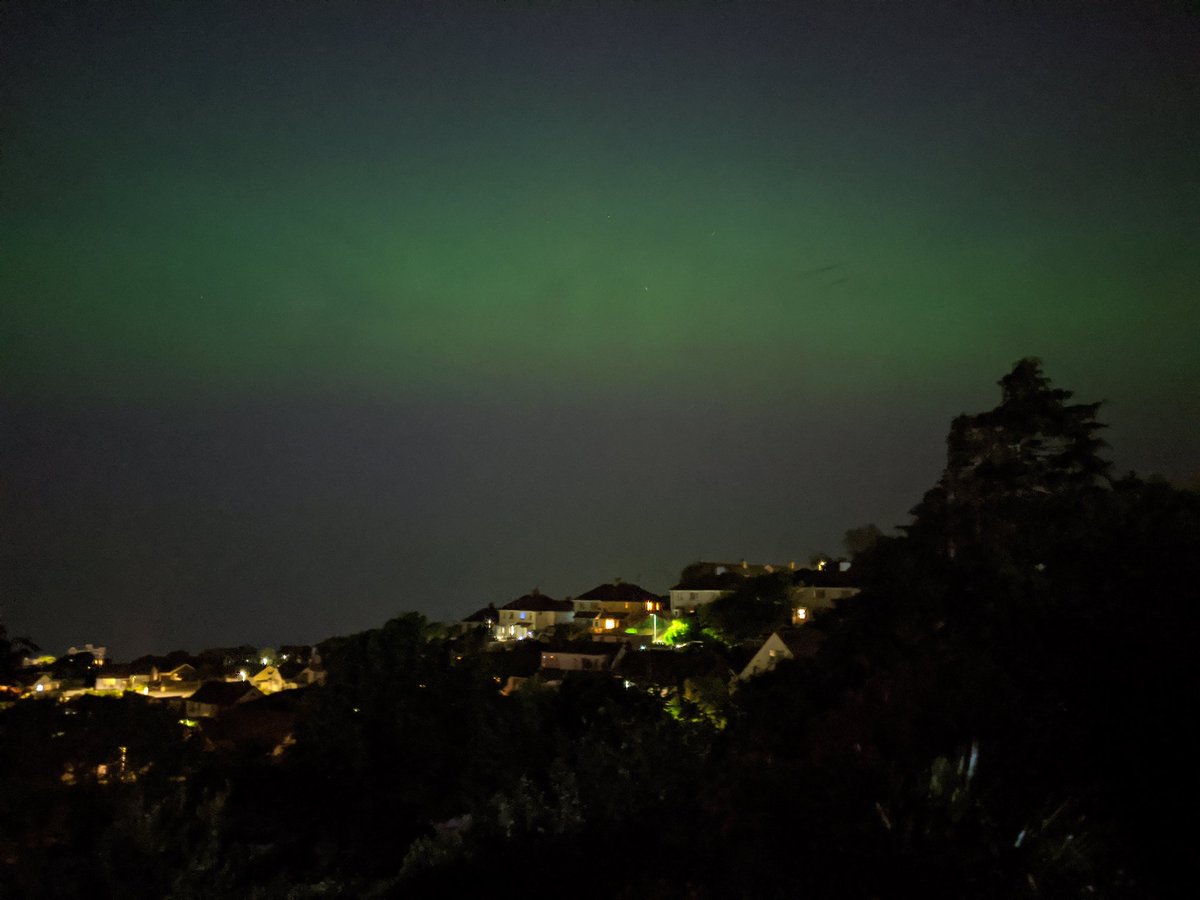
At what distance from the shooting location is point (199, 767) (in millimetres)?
23203

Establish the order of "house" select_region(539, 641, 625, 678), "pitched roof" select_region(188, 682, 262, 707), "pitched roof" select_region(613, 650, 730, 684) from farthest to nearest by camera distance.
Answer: "pitched roof" select_region(188, 682, 262, 707), "house" select_region(539, 641, 625, 678), "pitched roof" select_region(613, 650, 730, 684)

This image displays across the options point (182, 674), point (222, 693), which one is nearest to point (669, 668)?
point (222, 693)

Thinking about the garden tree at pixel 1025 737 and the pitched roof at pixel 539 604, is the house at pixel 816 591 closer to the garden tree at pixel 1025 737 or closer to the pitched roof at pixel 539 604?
the pitched roof at pixel 539 604

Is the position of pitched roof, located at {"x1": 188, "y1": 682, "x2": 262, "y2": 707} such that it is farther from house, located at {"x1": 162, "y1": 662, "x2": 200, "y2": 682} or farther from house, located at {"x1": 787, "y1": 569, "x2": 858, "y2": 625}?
house, located at {"x1": 787, "y1": 569, "x2": 858, "y2": 625}

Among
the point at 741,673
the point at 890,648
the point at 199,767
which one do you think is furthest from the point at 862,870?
the point at 741,673

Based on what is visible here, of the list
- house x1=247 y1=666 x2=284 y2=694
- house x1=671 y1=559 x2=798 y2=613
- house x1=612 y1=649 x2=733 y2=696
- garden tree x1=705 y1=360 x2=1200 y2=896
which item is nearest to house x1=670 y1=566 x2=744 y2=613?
house x1=671 y1=559 x2=798 y2=613

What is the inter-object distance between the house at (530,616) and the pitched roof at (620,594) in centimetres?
255

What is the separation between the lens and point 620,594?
70.0m

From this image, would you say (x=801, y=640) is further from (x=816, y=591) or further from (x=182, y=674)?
(x=182, y=674)

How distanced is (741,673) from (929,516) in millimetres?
15809

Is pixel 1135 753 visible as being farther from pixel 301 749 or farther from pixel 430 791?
pixel 301 749

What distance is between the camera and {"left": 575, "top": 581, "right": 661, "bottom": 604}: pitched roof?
68.7m

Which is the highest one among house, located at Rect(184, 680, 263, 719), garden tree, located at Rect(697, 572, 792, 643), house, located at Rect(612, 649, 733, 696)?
garden tree, located at Rect(697, 572, 792, 643)

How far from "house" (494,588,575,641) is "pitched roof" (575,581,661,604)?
2545mm
